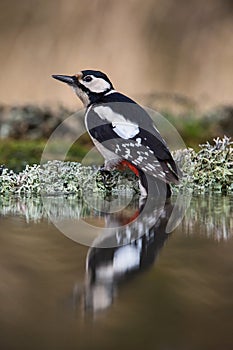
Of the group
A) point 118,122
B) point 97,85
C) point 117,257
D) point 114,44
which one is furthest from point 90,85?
point 114,44

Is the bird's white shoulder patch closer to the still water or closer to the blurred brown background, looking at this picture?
the still water

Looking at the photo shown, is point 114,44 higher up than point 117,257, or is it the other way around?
point 114,44

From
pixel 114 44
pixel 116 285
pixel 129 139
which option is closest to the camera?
pixel 116 285

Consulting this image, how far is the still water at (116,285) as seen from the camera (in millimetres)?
286

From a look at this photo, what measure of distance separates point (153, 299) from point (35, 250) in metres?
0.18

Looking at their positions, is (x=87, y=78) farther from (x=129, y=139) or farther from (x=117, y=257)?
(x=117, y=257)

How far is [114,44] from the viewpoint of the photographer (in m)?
1.81

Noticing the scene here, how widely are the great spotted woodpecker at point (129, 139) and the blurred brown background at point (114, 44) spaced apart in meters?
0.83

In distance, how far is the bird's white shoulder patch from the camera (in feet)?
3.05

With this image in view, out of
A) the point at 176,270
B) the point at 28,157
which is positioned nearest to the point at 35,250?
the point at 176,270

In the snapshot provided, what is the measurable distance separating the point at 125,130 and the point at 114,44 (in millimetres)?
947

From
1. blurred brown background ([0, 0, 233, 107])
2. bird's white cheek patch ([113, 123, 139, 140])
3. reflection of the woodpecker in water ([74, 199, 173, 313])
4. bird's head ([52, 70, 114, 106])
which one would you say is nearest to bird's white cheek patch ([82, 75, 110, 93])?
bird's head ([52, 70, 114, 106])

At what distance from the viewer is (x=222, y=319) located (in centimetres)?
31

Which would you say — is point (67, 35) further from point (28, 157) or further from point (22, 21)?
point (28, 157)
